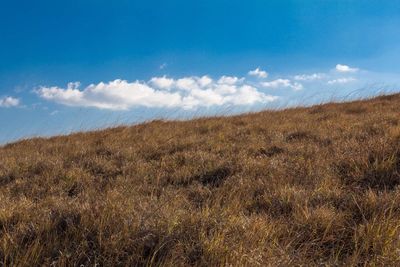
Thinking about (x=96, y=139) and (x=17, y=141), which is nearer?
(x=96, y=139)

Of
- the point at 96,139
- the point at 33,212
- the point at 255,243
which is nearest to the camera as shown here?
the point at 255,243

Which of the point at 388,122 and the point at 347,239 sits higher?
the point at 388,122

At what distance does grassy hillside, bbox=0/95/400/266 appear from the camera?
398 cm

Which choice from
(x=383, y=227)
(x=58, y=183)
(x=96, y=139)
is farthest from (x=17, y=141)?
(x=383, y=227)

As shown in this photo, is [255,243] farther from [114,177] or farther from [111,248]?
[114,177]

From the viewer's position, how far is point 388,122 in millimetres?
9828

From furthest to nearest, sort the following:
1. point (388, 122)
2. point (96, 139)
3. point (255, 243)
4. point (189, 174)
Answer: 1. point (96, 139)
2. point (388, 122)
3. point (189, 174)
4. point (255, 243)

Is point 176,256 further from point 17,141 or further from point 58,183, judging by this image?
point 17,141

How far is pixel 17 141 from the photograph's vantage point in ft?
50.2

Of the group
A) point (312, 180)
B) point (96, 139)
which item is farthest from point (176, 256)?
point (96, 139)

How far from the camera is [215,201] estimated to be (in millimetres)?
5516

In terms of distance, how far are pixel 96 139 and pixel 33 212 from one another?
23.8 feet

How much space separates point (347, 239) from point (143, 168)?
161 inches

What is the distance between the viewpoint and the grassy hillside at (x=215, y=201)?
13.1 ft
